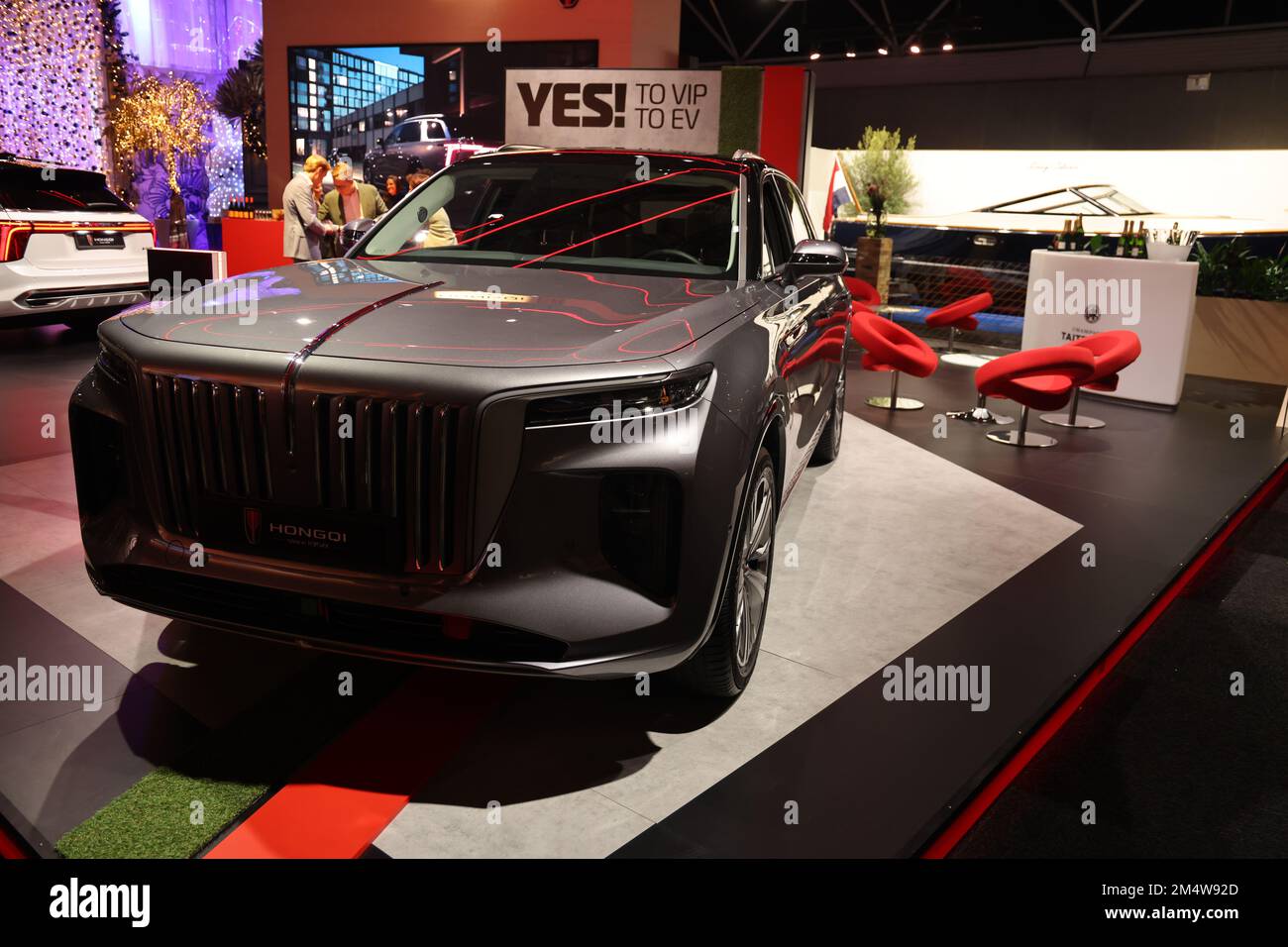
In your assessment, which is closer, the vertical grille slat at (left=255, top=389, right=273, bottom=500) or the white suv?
the vertical grille slat at (left=255, top=389, right=273, bottom=500)

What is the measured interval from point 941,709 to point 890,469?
280 cm

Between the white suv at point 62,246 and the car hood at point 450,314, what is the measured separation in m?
5.24

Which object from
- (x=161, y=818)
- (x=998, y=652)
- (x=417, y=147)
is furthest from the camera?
(x=417, y=147)

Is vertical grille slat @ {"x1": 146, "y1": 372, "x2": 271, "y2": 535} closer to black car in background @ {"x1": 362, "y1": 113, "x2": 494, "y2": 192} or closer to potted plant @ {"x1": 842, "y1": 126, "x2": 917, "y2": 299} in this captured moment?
black car in background @ {"x1": 362, "y1": 113, "x2": 494, "y2": 192}

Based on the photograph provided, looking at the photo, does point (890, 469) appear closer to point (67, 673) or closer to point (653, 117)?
point (67, 673)

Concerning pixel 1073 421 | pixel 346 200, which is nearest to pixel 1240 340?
pixel 1073 421

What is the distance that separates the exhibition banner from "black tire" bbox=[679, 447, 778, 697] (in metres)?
6.26

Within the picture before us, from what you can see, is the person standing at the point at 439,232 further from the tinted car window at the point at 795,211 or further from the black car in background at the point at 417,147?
the black car in background at the point at 417,147

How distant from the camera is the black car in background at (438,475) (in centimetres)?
212

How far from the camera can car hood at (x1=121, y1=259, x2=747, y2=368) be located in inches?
88.0

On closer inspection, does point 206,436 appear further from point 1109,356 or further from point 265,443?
point 1109,356

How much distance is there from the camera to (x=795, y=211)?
4.64 metres

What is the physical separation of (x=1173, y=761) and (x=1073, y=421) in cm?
462

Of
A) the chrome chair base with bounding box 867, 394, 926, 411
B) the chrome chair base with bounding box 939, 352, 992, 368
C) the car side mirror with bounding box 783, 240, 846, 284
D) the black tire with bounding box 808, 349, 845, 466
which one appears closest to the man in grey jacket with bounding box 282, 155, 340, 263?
the chrome chair base with bounding box 867, 394, 926, 411
